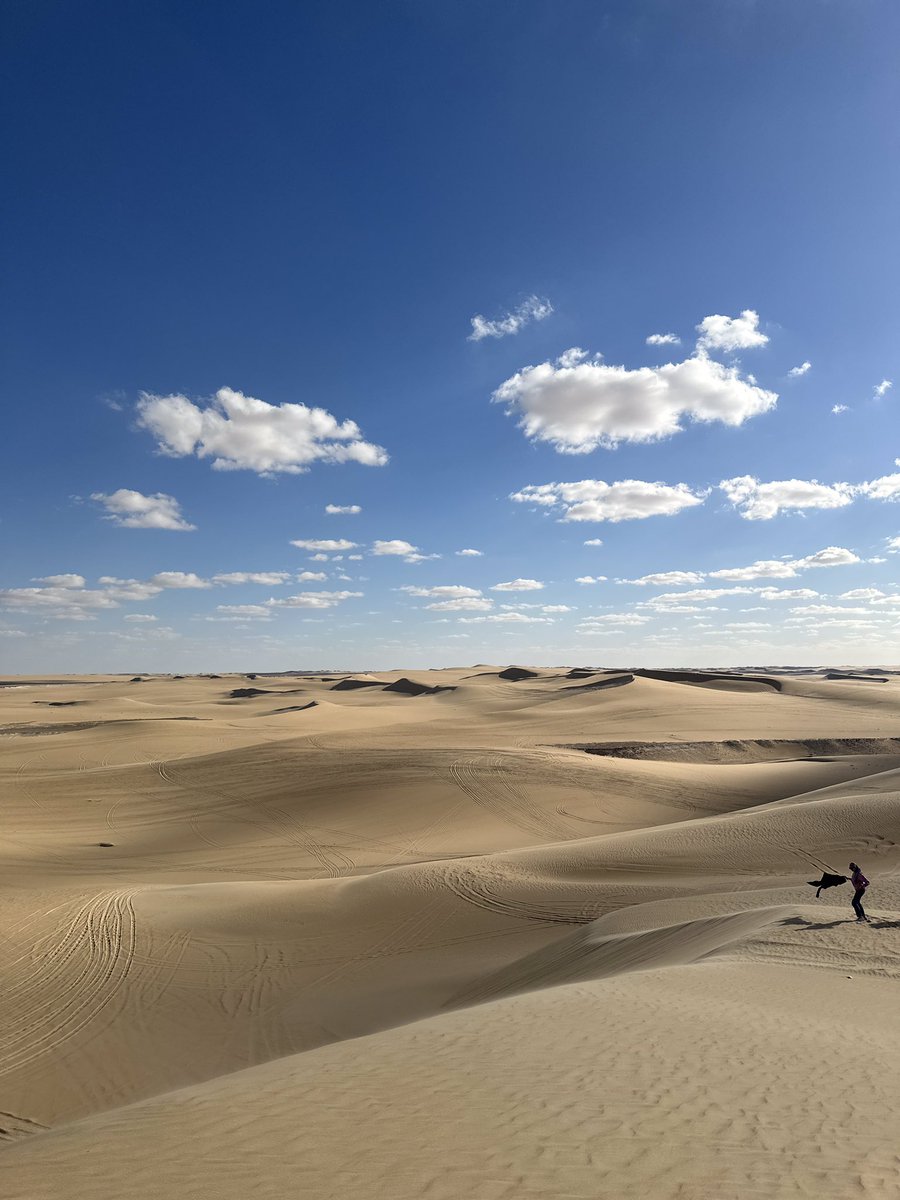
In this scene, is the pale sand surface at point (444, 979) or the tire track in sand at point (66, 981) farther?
the tire track in sand at point (66, 981)

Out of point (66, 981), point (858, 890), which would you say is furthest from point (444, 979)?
point (858, 890)

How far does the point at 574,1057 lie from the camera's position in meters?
6.03

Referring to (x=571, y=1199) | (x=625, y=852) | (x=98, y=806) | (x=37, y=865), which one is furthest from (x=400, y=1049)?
(x=98, y=806)

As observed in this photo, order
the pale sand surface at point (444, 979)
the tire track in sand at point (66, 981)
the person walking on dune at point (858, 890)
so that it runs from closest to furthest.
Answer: the pale sand surface at point (444, 979) < the tire track in sand at point (66, 981) < the person walking on dune at point (858, 890)

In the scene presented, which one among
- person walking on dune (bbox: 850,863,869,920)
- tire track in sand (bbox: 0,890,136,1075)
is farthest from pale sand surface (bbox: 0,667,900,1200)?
person walking on dune (bbox: 850,863,869,920)

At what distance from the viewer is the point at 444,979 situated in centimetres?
1171

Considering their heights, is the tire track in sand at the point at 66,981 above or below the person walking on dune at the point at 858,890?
below

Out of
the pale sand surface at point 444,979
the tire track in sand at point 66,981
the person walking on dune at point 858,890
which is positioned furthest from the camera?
the person walking on dune at point 858,890

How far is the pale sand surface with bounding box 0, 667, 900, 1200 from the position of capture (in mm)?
4406

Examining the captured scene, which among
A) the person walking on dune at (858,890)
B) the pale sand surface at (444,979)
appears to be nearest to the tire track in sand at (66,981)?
the pale sand surface at (444,979)

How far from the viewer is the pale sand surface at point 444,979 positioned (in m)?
4.41

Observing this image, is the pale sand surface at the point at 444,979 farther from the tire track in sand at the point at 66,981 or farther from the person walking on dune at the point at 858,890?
the person walking on dune at the point at 858,890

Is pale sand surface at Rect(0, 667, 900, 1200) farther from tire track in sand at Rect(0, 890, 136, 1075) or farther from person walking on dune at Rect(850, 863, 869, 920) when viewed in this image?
person walking on dune at Rect(850, 863, 869, 920)

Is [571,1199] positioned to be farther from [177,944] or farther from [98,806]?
[98,806]
